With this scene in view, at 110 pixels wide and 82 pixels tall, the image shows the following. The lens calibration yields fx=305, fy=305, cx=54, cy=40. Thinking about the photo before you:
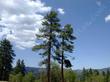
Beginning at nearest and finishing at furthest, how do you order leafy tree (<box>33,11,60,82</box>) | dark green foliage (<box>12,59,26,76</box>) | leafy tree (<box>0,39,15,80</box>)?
leafy tree (<box>33,11,60,82</box>)
leafy tree (<box>0,39,15,80</box>)
dark green foliage (<box>12,59,26,76</box>)

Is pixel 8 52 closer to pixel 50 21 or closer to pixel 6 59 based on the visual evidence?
pixel 6 59

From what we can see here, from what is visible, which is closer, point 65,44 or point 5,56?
point 65,44

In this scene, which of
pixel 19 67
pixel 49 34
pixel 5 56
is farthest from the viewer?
pixel 19 67

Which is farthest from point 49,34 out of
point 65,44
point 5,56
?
point 5,56

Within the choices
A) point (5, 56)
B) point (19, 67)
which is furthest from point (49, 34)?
point (19, 67)

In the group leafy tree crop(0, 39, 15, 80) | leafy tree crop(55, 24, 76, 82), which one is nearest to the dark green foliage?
leafy tree crop(0, 39, 15, 80)

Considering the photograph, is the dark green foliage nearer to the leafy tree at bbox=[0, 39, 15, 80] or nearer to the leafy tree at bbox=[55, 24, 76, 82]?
the leafy tree at bbox=[0, 39, 15, 80]

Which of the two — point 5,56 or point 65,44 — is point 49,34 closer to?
point 65,44

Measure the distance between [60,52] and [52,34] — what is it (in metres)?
4.46

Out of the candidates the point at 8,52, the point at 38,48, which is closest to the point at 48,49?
the point at 38,48

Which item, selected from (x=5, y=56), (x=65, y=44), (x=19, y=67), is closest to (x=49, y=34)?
(x=65, y=44)

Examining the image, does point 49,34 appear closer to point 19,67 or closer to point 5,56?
point 5,56

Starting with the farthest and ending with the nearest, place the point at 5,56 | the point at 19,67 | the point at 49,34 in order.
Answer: the point at 19,67 < the point at 5,56 < the point at 49,34

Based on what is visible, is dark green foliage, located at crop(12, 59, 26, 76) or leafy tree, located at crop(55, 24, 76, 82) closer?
leafy tree, located at crop(55, 24, 76, 82)
